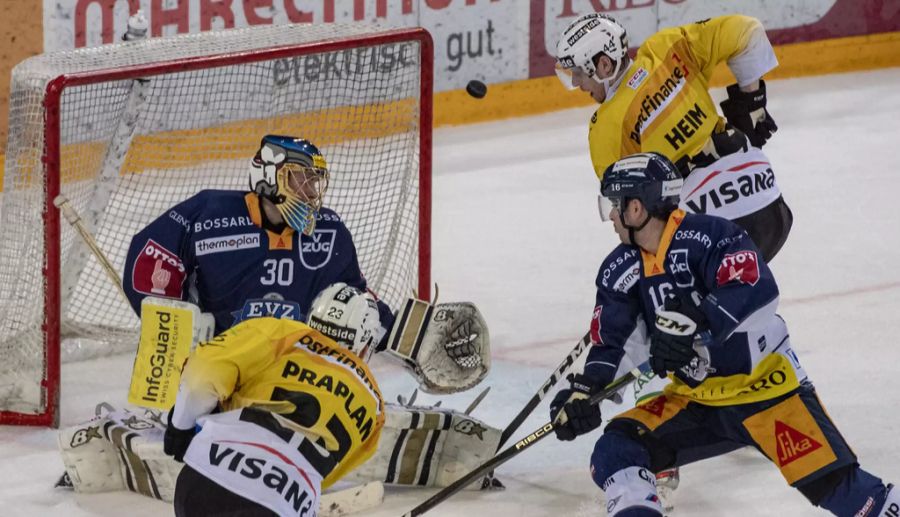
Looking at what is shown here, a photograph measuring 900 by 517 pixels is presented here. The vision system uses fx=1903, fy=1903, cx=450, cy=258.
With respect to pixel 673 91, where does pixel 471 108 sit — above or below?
above

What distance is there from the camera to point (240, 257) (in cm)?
493

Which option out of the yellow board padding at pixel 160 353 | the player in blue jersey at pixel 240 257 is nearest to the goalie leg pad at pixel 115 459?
the yellow board padding at pixel 160 353

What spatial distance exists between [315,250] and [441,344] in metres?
0.46

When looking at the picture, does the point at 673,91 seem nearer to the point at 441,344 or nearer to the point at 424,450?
the point at 441,344

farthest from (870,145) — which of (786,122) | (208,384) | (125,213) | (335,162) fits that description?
(208,384)

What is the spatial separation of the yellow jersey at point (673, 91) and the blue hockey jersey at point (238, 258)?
94cm

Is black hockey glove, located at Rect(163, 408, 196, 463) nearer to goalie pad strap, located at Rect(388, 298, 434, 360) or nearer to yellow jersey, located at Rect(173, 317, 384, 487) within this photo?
yellow jersey, located at Rect(173, 317, 384, 487)

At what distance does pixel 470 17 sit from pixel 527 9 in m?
0.35

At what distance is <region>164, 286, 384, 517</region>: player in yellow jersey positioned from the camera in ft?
12.6

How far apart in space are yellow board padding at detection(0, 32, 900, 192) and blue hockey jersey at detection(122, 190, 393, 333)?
0.75 meters

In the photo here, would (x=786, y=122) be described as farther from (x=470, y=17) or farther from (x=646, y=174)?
(x=646, y=174)

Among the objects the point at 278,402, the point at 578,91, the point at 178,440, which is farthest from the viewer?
the point at 578,91

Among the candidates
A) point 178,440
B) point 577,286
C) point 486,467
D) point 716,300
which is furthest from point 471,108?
point 178,440

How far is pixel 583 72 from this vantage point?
548 centimetres
